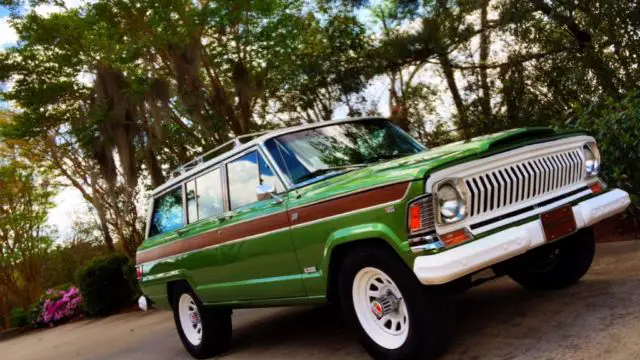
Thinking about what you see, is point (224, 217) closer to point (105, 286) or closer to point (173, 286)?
point (173, 286)

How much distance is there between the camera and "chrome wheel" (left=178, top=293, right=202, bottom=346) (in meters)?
6.34

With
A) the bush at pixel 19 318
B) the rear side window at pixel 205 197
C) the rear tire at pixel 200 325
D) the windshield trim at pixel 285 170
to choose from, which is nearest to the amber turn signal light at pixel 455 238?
the windshield trim at pixel 285 170

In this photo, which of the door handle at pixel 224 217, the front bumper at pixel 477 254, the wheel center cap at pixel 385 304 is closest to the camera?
the front bumper at pixel 477 254

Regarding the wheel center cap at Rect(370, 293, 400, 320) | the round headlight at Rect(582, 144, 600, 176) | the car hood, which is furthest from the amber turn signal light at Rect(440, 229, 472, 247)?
the round headlight at Rect(582, 144, 600, 176)

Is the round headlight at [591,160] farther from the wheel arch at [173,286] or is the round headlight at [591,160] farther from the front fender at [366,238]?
the wheel arch at [173,286]

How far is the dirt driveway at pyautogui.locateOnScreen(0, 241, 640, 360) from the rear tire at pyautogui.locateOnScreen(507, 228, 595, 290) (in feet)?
0.42

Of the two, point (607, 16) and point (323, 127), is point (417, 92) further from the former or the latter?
point (323, 127)

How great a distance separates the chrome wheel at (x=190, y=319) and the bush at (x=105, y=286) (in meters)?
7.68

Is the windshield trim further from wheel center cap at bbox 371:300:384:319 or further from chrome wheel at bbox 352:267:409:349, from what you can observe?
wheel center cap at bbox 371:300:384:319

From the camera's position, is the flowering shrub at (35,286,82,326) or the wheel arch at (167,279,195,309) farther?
the flowering shrub at (35,286,82,326)

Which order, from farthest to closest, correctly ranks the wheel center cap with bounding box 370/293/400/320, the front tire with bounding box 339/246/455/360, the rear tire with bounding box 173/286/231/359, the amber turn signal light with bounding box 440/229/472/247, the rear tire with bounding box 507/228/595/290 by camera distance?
the rear tire with bounding box 173/286/231/359 → the rear tire with bounding box 507/228/595/290 → the wheel center cap with bounding box 370/293/400/320 → the front tire with bounding box 339/246/455/360 → the amber turn signal light with bounding box 440/229/472/247

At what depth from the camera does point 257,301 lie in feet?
17.1

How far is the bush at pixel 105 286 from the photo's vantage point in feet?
45.4

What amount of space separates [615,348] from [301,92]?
9682 millimetres
